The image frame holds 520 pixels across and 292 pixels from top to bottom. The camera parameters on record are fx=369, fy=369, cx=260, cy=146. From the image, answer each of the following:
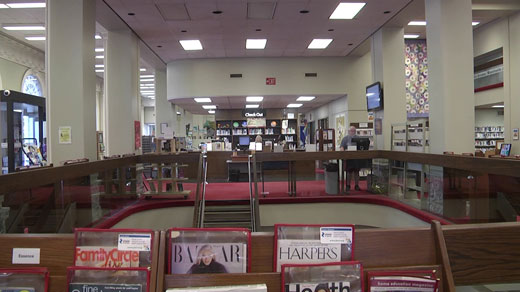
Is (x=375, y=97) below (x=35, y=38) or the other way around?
below

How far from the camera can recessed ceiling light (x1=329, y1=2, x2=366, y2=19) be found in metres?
8.24

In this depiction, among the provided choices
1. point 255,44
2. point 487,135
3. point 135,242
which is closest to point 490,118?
point 487,135

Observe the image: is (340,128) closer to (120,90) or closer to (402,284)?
(120,90)

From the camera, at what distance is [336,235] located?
1.42 meters

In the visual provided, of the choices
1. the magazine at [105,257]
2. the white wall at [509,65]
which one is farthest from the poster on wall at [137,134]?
the white wall at [509,65]

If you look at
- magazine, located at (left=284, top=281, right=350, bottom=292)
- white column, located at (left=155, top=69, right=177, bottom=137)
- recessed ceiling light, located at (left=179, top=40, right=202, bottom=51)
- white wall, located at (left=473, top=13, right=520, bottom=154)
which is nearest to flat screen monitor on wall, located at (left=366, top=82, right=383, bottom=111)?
white wall, located at (left=473, top=13, right=520, bottom=154)

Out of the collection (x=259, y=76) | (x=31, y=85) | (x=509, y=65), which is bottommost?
(x=509, y=65)

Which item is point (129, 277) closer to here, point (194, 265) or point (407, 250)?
point (194, 265)

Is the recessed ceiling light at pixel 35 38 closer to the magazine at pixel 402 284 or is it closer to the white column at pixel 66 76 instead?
the white column at pixel 66 76

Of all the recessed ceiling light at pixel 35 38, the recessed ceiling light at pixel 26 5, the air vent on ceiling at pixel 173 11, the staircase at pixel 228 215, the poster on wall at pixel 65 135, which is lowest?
the staircase at pixel 228 215

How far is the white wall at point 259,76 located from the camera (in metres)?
12.9

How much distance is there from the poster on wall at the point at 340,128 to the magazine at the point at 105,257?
12.9m

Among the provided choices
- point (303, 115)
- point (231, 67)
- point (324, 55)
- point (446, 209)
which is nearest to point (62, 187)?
point (446, 209)

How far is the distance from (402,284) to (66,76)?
664 cm
